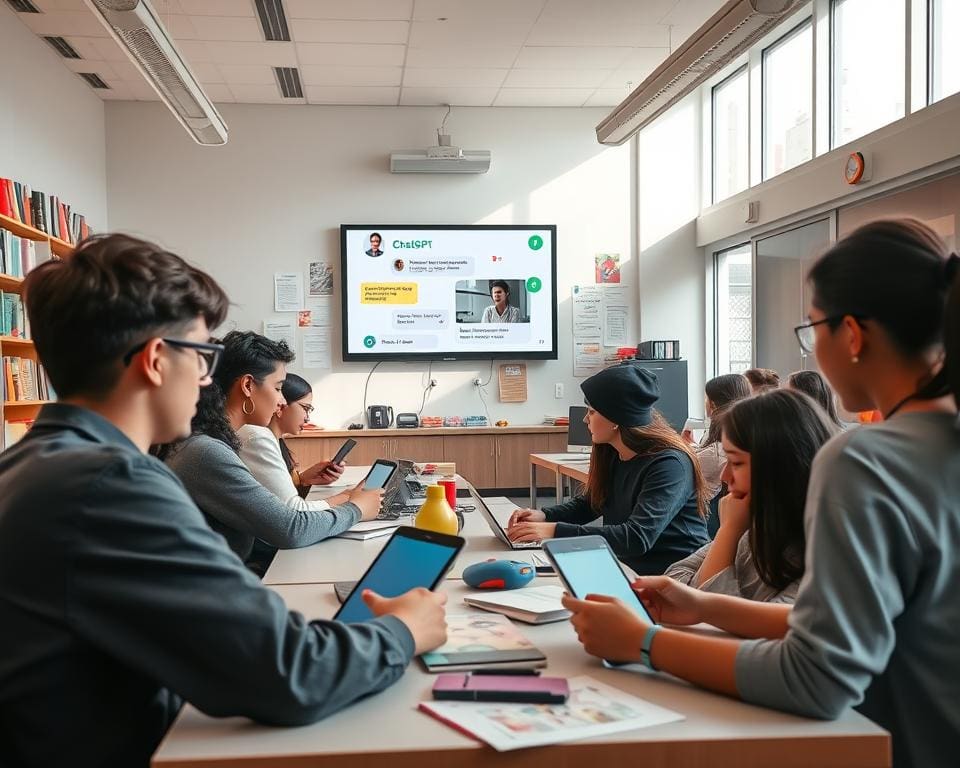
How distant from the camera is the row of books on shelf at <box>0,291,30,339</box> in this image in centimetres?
482

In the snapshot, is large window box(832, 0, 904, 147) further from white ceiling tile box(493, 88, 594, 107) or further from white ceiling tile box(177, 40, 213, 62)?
white ceiling tile box(177, 40, 213, 62)

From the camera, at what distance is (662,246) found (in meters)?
7.74

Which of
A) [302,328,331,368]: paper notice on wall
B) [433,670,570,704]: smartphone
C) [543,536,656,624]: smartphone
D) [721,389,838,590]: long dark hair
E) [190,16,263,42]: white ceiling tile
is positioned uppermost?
[190,16,263,42]: white ceiling tile

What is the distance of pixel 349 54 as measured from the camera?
6246 millimetres

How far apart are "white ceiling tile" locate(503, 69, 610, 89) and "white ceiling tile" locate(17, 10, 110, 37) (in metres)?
2.82

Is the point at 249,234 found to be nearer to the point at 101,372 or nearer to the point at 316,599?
the point at 316,599

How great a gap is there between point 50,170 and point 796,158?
4994 millimetres

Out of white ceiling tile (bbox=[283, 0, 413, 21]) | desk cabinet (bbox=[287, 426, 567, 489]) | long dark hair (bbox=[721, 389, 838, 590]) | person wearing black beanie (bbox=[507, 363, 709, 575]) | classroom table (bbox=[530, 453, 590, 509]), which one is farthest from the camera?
desk cabinet (bbox=[287, 426, 567, 489])

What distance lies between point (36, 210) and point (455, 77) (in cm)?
312

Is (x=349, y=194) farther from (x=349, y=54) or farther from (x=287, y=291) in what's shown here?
(x=349, y=54)

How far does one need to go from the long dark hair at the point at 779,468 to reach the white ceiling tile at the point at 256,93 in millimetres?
5993

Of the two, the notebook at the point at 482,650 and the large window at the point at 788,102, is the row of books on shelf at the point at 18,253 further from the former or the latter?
the large window at the point at 788,102

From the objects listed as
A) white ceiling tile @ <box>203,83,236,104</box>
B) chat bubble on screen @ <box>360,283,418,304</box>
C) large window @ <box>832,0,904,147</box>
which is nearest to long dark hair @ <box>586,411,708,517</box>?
large window @ <box>832,0,904,147</box>

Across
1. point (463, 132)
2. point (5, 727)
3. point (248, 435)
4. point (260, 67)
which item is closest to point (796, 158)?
point (463, 132)
